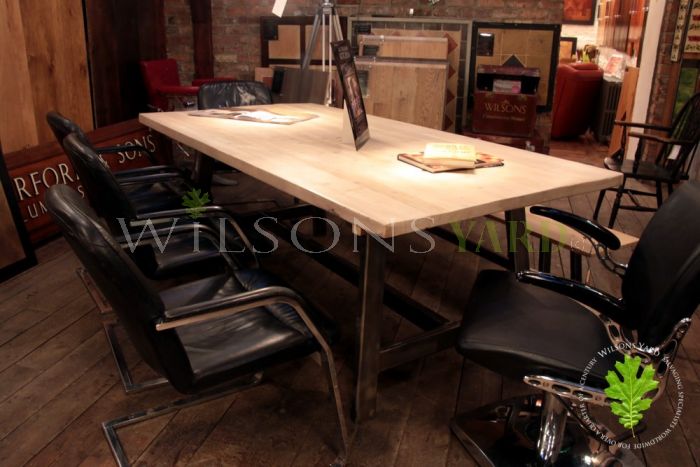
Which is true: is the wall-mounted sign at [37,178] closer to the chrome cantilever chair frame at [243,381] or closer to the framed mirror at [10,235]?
the framed mirror at [10,235]

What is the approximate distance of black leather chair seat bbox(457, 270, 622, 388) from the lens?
141 cm

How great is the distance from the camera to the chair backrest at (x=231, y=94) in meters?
3.66

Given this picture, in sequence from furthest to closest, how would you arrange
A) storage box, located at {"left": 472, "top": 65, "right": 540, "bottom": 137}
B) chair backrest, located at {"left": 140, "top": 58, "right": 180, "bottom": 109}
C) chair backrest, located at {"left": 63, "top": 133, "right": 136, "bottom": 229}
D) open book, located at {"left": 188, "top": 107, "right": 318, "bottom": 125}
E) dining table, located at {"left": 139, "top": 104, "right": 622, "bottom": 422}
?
1. storage box, located at {"left": 472, "top": 65, "right": 540, "bottom": 137}
2. chair backrest, located at {"left": 140, "top": 58, "right": 180, "bottom": 109}
3. open book, located at {"left": 188, "top": 107, "right": 318, "bottom": 125}
4. chair backrest, located at {"left": 63, "top": 133, "right": 136, "bottom": 229}
5. dining table, located at {"left": 139, "top": 104, "right": 622, "bottom": 422}

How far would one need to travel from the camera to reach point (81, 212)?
1.29 meters

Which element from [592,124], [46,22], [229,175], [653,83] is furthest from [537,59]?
[46,22]

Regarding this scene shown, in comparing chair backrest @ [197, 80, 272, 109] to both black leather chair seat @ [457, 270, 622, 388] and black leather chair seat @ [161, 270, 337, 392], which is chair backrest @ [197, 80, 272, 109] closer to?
black leather chair seat @ [161, 270, 337, 392]

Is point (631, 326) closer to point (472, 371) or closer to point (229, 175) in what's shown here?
point (472, 371)

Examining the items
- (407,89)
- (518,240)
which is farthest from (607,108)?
(518,240)

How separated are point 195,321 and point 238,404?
2.59 ft

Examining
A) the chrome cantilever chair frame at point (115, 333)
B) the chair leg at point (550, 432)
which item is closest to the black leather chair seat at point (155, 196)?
the chrome cantilever chair frame at point (115, 333)

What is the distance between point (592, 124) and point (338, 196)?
6.64 m

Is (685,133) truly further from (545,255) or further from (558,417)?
(558,417)

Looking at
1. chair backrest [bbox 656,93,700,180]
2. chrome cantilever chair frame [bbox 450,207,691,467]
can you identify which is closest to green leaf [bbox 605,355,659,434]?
chrome cantilever chair frame [bbox 450,207,691,467]

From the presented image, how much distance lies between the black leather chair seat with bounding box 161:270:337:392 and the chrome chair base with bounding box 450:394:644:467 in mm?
606
